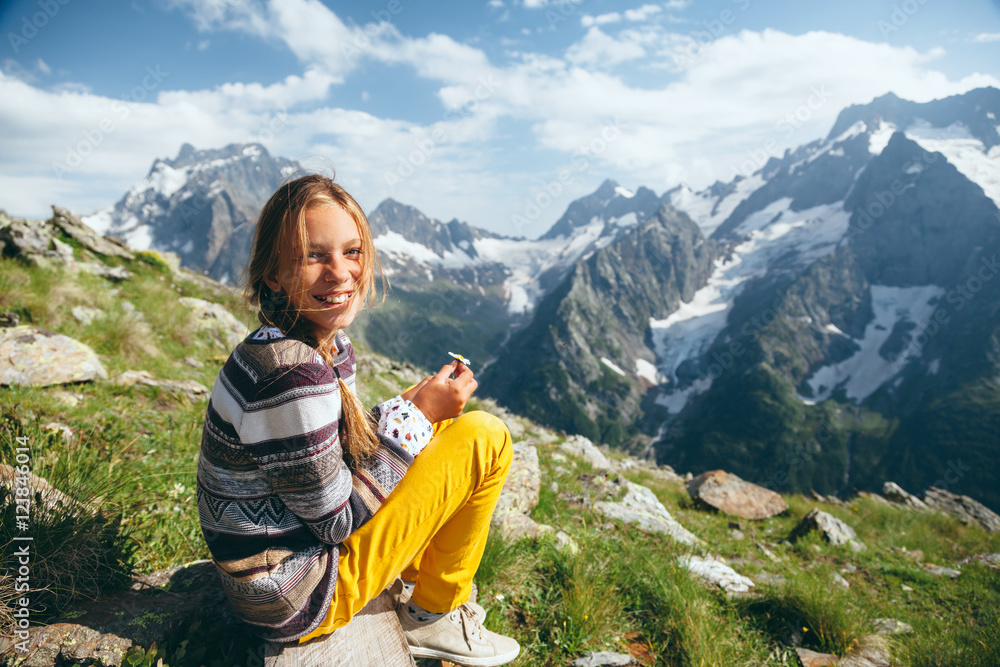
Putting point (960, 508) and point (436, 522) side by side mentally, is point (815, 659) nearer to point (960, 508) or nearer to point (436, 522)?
point (436, 522)

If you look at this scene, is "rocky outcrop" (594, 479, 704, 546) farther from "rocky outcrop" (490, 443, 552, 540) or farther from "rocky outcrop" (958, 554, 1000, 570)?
"rocky outcrop" (958, 554, 1000, 570)

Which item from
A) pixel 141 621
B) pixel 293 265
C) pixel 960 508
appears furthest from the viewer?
pixel 960 508

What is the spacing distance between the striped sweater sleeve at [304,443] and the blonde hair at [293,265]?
26cm

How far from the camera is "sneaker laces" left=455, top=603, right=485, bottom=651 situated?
3.33 metres

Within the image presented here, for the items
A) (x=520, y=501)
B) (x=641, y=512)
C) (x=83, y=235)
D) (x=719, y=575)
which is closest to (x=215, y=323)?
(x=83, y=235)

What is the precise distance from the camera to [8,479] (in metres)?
3.39

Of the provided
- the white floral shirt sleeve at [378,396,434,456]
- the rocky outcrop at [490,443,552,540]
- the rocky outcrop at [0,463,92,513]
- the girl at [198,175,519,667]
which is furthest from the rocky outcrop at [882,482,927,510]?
the rocky outcrop at [0,463,92,513]

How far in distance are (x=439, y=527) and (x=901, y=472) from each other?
170 meters

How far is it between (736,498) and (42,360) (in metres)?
14.3

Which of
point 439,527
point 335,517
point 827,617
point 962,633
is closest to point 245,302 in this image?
point 335,517

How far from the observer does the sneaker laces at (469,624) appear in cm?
333

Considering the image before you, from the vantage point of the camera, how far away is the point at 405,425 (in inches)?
119

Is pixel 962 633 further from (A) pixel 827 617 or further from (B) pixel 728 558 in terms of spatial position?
(B) pixel 728 558

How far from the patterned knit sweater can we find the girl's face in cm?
33
